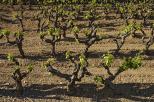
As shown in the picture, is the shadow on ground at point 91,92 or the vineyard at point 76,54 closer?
the shadow on ground at point 91,92

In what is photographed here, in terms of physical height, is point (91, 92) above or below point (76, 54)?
below

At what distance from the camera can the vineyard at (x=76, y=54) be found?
1019 inches

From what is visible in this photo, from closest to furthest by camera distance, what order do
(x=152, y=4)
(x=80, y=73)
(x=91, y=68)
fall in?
1. (x=80, y=73)
2. (x=91, y=68)
3. (x=152, y=4)

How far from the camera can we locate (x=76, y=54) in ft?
112

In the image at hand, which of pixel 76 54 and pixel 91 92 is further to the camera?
pixel 76 54

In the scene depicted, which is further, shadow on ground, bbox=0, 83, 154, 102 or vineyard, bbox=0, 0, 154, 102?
vineyard, bbox=0, 0, 154, 102

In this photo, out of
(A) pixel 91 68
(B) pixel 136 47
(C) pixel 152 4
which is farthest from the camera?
(C) pixel 152 4

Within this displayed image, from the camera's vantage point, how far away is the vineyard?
84.9ft

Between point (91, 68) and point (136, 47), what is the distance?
7.13 meters

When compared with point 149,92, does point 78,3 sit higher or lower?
higher

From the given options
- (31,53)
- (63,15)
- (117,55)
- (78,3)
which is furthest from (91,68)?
(78,3)

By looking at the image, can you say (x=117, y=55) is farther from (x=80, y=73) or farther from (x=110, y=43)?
(x=80, y=73)

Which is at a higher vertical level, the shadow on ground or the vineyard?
the vineyard

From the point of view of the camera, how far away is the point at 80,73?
2575cm
